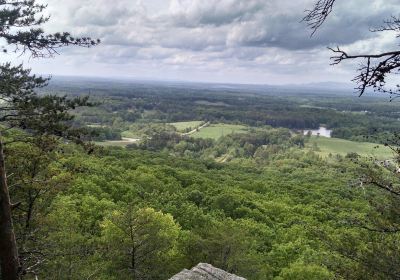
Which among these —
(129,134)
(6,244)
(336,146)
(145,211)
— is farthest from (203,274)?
(129,134)

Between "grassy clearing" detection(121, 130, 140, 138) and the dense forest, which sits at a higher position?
the dense forest

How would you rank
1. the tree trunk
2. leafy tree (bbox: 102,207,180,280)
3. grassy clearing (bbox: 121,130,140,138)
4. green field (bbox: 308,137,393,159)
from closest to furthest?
the tree trunk
leafy tree (bbox: 102,207,180,280)
green field (bbox: 308,137,393,159)
grassy clearing (bbox: 121,130,140,138)

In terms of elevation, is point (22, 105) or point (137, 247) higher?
point (22, 105)

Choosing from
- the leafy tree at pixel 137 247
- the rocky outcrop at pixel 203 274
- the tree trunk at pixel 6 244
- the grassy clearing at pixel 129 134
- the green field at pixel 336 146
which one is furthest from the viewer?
the grassy clearing at pixel 129 134

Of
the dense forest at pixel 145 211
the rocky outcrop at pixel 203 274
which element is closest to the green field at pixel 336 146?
the dense forest at pixel 145 211

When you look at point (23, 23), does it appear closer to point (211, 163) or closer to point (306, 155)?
point (211, 163)

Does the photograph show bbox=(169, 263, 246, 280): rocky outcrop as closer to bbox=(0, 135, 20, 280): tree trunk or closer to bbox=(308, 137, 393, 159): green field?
bbox=(0, 135, 20, 280): tree trunk

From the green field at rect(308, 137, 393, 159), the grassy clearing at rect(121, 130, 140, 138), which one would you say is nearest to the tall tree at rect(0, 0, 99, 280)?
the green field at rect(308, 137, 393, 159)

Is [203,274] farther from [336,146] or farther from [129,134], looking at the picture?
[129,134]

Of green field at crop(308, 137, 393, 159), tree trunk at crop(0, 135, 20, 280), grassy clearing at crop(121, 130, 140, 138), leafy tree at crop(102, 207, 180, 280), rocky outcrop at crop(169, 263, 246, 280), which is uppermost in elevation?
tree trunk at crop(0, 135, 20, 280)

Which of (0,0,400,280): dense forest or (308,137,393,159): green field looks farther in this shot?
(308,137,393,159): green field

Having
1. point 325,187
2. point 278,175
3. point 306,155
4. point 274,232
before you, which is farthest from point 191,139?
point 274,232

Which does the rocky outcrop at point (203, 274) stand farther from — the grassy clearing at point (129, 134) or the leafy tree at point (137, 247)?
the grassy clearing at point (129, 134)

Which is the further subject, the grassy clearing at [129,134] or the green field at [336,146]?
the grassy clearing at [129,134]
